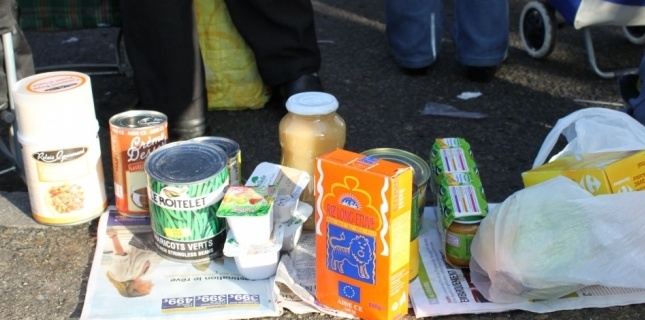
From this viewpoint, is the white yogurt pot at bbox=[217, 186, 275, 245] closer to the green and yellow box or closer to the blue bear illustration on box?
the blue bear illustration on box

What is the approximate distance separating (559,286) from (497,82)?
1564 mm

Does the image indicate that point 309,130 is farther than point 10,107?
No

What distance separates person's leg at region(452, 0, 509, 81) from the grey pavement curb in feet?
5.93

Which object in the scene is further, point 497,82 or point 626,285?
point 497,82

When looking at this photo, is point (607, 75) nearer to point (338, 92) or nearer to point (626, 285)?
point (338, 92)

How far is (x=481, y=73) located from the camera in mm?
3441

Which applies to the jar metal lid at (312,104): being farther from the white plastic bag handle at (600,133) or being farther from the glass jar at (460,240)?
the white plastic bag handle at (600,133)

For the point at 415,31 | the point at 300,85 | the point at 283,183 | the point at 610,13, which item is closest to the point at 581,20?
the point at 610,13

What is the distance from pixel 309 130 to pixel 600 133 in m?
0.81

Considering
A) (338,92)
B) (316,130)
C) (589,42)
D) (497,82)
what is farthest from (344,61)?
(316,130)

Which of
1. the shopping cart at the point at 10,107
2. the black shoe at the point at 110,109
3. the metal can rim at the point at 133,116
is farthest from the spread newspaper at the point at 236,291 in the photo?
the black shoe at the point at 110,109

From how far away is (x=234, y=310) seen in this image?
2037 mm

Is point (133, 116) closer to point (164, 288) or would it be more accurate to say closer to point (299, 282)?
point (164, 288)

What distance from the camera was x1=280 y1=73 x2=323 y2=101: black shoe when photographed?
303 cm
